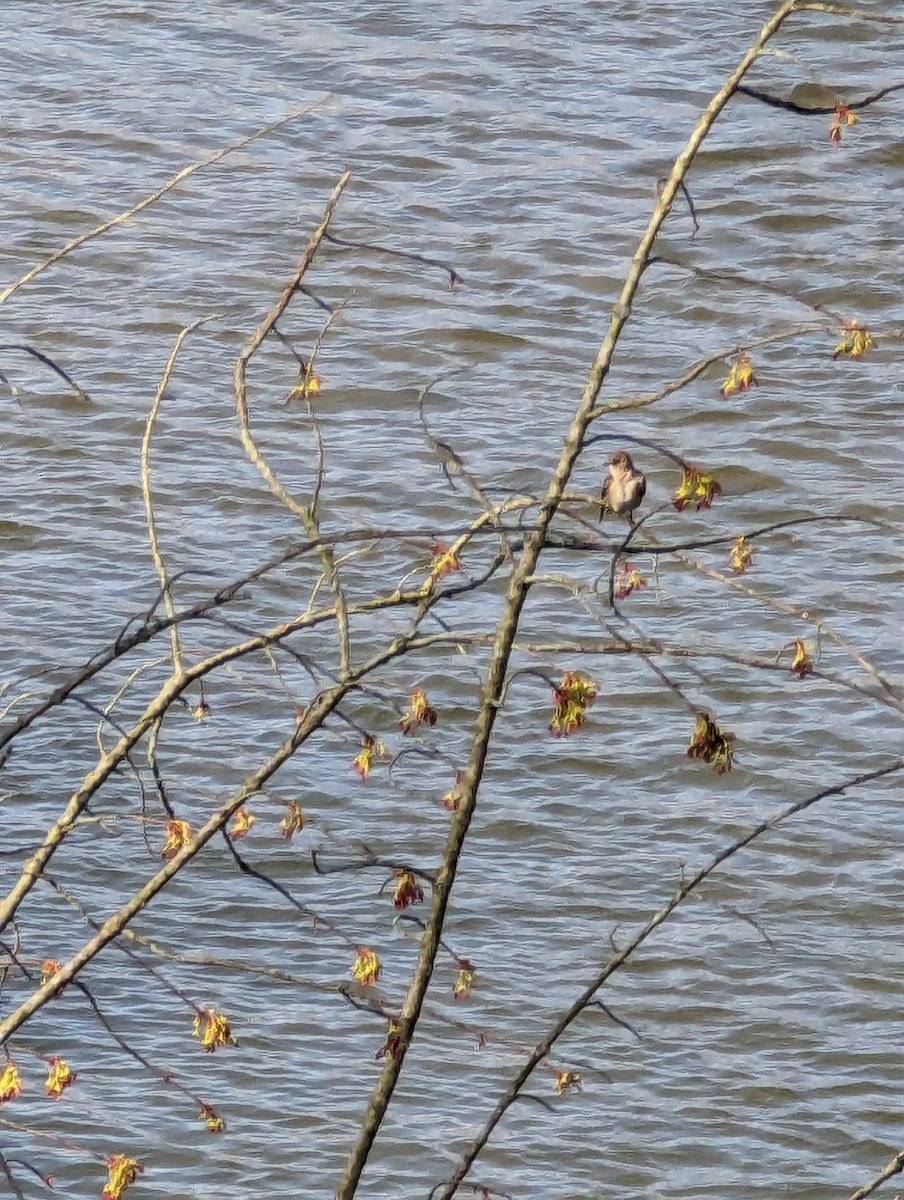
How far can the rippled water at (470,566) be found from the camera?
4.96m

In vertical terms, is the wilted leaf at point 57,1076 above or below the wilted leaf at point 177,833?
below

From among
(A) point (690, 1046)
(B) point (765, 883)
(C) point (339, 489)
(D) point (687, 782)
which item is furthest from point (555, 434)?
(A) point (690, 1046)

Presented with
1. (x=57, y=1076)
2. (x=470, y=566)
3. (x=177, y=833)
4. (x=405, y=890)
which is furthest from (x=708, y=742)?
(x=470, y=566)

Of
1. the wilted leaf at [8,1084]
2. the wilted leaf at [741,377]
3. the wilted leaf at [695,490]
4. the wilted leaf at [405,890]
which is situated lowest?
the wilted leaf at [8,1084]

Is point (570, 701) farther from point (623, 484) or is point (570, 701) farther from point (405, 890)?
point (623, 484)

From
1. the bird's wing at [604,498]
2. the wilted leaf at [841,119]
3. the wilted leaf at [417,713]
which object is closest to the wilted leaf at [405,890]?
the wilted leaf at [417,713]

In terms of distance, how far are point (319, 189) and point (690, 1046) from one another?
546 centimetres

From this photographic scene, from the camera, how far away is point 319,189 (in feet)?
32.0

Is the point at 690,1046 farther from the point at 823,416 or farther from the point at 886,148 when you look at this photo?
the point at 886,148

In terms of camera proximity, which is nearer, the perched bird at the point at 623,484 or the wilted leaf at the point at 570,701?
the wilted leaf at the point at 570,701

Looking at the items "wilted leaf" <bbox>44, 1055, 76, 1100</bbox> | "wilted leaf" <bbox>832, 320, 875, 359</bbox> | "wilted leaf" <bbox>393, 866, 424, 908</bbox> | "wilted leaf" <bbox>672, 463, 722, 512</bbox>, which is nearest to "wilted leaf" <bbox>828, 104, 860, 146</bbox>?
"wilted leaf" <bbox>832, 320, 875, 359</bbox>

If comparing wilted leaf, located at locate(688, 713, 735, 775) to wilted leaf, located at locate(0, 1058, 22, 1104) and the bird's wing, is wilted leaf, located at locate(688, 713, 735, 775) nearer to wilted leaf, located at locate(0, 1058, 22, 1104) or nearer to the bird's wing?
the bird's wing

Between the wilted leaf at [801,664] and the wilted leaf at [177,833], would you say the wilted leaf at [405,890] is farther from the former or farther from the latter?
the wilted leaf at [801,664]

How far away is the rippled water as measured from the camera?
4.96 m
